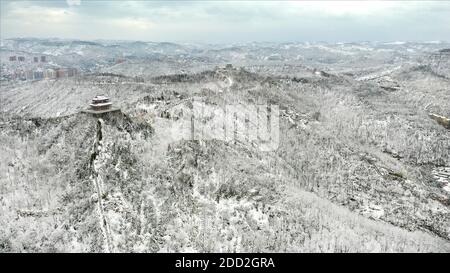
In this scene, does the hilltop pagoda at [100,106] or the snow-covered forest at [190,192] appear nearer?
the snow-covered forest at [190,192]

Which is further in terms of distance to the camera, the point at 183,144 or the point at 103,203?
the point at 183,144

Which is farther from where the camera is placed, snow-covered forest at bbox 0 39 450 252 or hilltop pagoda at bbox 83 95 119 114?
hilltop pagoda at bbox 83 95 119 114

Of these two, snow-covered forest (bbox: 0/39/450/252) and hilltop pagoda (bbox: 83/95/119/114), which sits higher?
hilltop pagoda (bbox: 83/95/119/114)

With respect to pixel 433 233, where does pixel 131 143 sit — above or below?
above

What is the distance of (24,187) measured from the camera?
2119 inches

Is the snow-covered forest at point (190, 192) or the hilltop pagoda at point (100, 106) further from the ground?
the hilltop pagoda at point (100, 106)

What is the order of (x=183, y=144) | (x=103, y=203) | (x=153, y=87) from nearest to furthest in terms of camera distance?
(x=103, y=203)
(x=183, y=144)
(x=153, y=87)

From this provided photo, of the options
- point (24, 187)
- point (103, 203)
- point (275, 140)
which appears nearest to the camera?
point (103, 203)

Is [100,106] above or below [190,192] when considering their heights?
above

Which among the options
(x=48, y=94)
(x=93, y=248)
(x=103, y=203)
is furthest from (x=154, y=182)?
(x=48, y=94)

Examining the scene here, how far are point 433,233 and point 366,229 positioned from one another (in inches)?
701

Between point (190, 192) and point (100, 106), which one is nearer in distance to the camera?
point (190, 192)

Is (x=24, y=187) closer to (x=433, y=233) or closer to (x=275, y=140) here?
(x=275, y=140)

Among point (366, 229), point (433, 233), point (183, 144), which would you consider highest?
point (183, 144)
